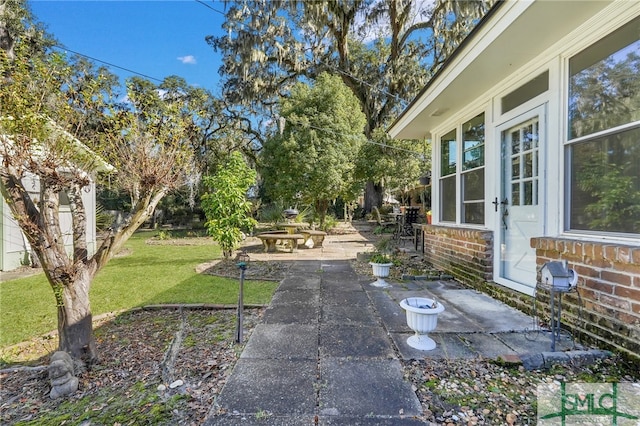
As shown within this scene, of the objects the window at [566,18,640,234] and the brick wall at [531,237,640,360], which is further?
the window at [566,18,640,234]

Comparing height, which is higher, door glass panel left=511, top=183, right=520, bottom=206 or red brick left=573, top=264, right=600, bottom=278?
door glass panel left=511, top=183, right=520, bottom=206

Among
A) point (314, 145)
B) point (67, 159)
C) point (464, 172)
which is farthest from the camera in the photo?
point (314, 145)

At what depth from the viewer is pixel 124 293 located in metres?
4.96

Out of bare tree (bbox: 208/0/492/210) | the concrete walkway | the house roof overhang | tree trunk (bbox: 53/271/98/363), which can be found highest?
bare tree (bbox: 208/0/492/210)

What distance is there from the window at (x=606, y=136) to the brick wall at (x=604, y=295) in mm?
245

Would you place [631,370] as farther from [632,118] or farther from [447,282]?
[447,282]

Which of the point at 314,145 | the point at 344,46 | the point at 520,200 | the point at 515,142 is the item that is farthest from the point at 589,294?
the point at 344,46

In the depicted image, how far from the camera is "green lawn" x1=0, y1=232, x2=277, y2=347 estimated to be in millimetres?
3826

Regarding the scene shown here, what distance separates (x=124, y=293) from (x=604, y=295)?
230 inches

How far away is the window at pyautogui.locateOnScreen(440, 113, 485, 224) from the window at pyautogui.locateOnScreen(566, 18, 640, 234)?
66.8 inches

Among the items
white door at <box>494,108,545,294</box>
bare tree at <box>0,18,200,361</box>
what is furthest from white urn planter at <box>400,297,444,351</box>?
bare tree at <box>0,18,200,361</box>

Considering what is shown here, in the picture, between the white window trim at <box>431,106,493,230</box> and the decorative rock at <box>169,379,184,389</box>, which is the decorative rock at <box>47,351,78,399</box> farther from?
the white window trim at <box>431,106,493,230</box>

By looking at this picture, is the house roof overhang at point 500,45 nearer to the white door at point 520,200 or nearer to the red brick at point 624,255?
the white door at point 520,200

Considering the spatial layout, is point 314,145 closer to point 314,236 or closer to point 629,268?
point 314,236
